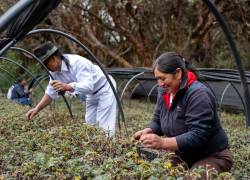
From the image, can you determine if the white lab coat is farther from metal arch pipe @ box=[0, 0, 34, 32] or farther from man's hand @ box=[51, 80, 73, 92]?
metal arch pipe @ box=[0, 0, 34, 32]

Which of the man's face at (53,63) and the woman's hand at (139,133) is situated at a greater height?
the man's face at (53,63)

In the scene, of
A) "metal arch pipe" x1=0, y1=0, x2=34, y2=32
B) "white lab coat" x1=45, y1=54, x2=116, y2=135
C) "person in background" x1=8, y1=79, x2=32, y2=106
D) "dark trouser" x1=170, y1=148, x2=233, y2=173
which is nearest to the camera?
"metal arch pipe" x1=0, y1=0, x2=34, y2=32

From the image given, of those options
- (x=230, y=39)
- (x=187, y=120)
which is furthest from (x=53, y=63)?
(x=187, y=120)

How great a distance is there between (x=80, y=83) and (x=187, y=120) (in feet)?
7.81

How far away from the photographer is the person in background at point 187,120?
3342 mm

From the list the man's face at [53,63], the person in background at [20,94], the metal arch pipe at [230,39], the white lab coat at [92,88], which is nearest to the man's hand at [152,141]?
the metal arch pipe at [230,39]

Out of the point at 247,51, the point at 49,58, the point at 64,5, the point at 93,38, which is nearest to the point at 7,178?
the point at 49,58

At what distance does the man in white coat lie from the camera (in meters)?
5.39

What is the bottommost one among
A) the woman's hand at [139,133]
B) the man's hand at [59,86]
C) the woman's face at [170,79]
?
the woman's hand at [139,133]

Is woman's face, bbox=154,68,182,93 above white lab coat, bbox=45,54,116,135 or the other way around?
above

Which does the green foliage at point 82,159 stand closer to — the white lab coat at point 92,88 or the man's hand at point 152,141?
the man's hand at point 152,141

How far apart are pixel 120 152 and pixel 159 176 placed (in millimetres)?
894

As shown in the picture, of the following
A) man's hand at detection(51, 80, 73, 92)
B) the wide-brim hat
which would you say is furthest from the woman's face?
the wide-brim hat

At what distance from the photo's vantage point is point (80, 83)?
18.1ft
